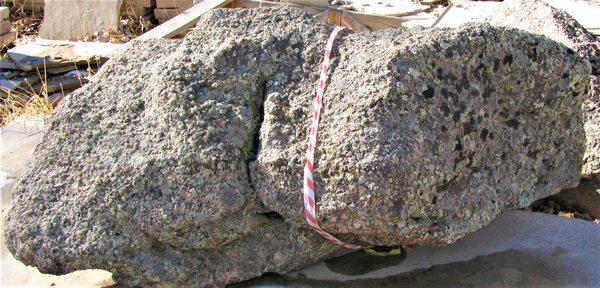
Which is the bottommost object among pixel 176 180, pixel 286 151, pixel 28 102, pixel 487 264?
pixel 487 264

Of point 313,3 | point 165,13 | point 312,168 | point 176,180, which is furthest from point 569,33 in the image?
point 165,13

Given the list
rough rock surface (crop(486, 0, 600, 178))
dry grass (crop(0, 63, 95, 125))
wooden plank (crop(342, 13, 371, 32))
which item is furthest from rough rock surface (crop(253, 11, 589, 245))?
wooden plank (crop(342, 13, 371, 32))

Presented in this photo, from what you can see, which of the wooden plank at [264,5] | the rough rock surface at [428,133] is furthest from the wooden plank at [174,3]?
the rough rock surface at [428,133]

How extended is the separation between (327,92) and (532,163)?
2.46 ft

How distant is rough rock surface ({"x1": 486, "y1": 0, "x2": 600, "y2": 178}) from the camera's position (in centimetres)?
301

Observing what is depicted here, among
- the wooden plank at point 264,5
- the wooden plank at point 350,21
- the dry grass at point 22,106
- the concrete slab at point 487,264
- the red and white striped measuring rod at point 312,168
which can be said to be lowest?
the concrete slab at point 487,264

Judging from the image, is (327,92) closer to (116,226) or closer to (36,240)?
(116,226)

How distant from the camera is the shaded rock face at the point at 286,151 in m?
2.20

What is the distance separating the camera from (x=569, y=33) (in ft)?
10.5

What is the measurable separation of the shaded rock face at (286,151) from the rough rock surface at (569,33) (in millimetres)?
507

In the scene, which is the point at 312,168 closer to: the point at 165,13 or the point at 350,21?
the point at 350,21

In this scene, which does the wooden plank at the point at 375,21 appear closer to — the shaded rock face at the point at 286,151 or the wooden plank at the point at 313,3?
the wooden plank at the point at 313,3

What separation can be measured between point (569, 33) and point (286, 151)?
1603 mm

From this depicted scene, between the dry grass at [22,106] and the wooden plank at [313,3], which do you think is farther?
the wooden plank at [313,3]
